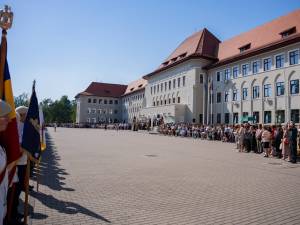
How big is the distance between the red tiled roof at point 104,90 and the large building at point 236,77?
44747 mm

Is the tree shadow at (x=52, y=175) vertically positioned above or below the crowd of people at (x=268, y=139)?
below

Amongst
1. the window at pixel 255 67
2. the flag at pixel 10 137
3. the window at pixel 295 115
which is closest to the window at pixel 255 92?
the window at pixel 255 67

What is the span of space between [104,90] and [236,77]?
237ft

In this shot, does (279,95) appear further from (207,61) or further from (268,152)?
(268,152)

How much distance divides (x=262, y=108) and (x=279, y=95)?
3.27 metres

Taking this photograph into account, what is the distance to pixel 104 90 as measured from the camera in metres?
114

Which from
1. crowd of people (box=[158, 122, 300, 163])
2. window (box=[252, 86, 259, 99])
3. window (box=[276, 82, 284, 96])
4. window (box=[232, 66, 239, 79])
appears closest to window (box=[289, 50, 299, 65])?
window (box=[276, 82, 284, 96])

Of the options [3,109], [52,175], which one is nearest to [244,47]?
[52,175]

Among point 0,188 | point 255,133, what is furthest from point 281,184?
point 255,133

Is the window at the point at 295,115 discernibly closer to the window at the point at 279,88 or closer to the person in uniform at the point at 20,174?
the window at the point at 279,88

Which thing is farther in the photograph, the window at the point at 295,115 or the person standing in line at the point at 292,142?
the window at the point at 295,115

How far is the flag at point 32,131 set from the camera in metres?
5.88

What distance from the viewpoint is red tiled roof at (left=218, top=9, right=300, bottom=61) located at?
143ft

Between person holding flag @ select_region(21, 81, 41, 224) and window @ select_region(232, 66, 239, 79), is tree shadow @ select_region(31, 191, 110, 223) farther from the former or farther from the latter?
window @ select_region(232, 66, 239, 79)
